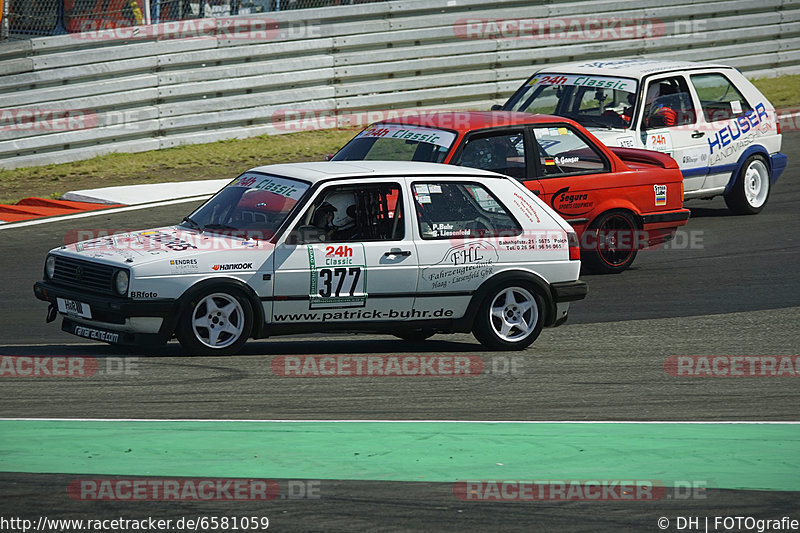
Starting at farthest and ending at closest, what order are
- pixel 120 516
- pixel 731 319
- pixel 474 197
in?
1. pixel 731 319
2. pixel 474 197
3. pixel 120 516

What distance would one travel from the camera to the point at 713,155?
45.7 ft

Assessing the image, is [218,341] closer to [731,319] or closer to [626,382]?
[626,382]

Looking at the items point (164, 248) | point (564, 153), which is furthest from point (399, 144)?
point (164, 248)

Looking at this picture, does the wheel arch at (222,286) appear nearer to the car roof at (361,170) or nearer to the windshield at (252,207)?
the windshield at (252,207)

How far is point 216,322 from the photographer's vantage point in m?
8.27

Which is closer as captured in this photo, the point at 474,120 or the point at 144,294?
the point at 144,294

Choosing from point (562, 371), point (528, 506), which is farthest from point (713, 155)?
point (528, 506)

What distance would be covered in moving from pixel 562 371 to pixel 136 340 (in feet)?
9.75

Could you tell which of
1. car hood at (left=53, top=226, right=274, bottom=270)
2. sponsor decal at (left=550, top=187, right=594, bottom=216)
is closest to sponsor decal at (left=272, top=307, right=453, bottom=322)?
car hood at (left=53, top=226, right=274, bottom=270)

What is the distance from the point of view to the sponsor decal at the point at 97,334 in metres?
8.09

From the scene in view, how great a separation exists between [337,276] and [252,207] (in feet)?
2.80

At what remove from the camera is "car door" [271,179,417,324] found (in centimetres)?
837

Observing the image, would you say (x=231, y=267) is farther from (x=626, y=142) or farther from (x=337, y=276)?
(x=626, y=142)

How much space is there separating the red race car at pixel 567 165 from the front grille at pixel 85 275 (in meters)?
3.64
